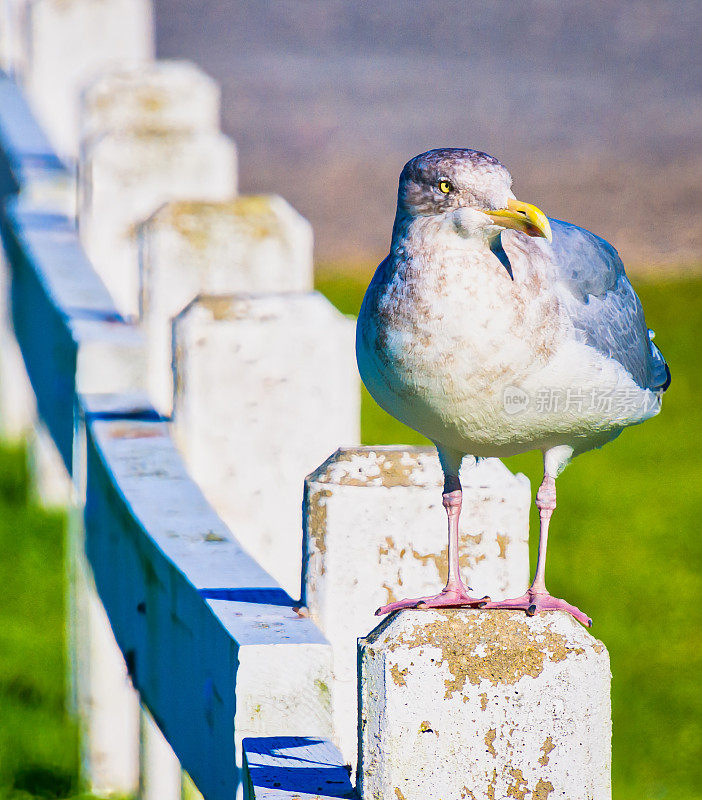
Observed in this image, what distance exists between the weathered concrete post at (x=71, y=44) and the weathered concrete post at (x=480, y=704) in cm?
671

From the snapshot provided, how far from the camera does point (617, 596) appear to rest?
576 centimetres

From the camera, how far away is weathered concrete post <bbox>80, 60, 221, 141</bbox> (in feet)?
19.3

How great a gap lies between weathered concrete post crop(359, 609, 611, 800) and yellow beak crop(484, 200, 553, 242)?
1.72ft

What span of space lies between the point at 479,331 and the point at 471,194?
193 millimetres

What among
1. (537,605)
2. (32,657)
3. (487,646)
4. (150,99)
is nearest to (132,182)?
(150,99)

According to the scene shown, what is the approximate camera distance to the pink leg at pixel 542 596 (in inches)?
79.2

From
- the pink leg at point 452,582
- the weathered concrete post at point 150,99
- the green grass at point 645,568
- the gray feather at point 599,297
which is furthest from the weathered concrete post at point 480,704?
the weathered concrete post at point 150,99

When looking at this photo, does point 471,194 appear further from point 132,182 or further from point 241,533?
point 132,182

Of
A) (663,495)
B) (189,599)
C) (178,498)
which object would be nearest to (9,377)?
(663,495)

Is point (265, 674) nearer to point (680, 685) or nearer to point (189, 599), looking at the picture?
point (189, 599)

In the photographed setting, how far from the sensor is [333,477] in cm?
243

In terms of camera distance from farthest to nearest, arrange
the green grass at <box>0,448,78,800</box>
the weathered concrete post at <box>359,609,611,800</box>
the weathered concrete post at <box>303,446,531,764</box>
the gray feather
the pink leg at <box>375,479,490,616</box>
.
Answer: the green grass at <box>0,448,78,800</box> < the weathered concrete post at <box>303,446,531,764</box> < the gray feather < the pink leg at <box>375,479,490,616</box> < the weathered concrete post at <box>359,609,611,800</box>

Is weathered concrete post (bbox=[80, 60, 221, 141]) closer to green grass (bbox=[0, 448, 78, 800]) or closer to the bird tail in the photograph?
green grass (bbox=[0, 448, 78, 800])

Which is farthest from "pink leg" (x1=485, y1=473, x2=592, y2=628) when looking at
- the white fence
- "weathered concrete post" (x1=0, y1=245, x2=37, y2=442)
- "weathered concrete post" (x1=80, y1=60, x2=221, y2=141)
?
"weathered concrete post" (x1=0, y1=245, x2=37, y2=442)
